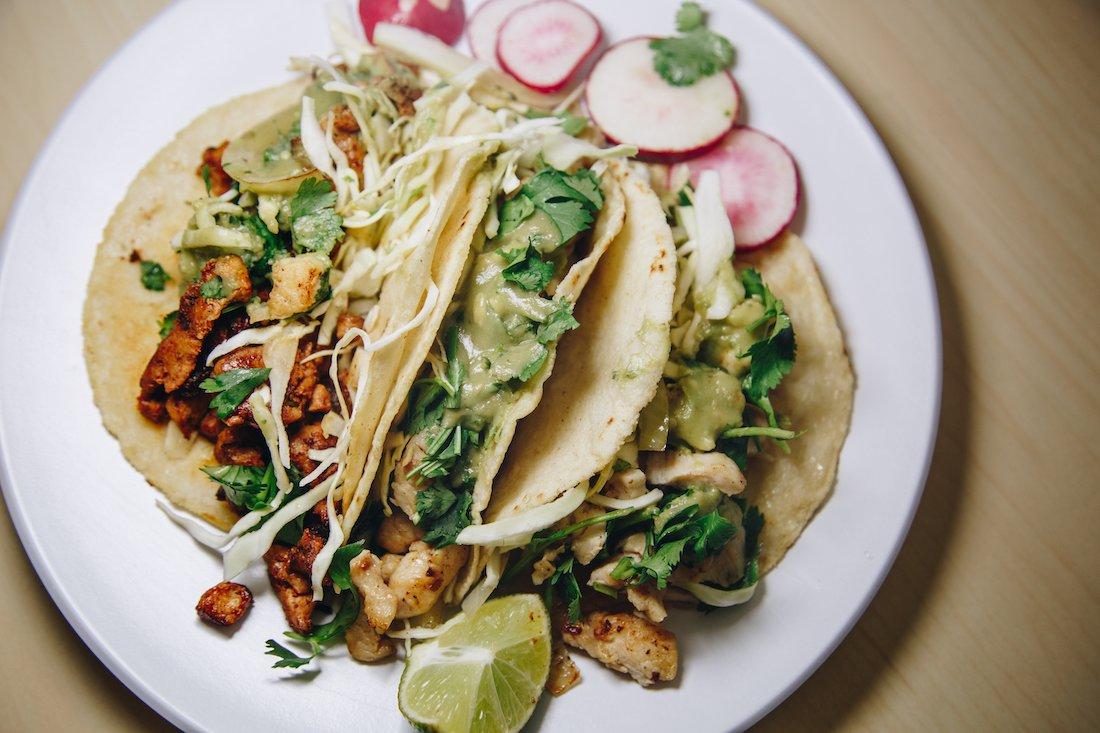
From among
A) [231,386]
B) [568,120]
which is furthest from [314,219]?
[568,120]

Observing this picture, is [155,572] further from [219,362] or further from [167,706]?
[219,362]

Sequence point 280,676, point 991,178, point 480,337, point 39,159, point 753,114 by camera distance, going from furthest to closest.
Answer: point 991,178
point 753,114
point 39,159
point 280,676
point 480,337

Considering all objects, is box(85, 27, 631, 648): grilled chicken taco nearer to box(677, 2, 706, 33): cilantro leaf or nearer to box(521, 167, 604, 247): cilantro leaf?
box(521, 167, 604, 247): cilantro leaf

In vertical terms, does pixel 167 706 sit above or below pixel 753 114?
below

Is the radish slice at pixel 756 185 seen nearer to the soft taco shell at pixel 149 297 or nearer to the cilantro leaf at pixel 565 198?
the cilantro leaf at pixel 565 198

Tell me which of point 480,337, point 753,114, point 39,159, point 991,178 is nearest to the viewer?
point 480,337

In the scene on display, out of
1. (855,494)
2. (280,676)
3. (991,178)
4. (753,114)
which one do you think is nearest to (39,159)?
(280,676)
